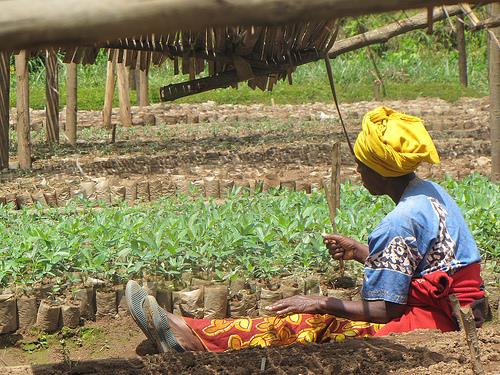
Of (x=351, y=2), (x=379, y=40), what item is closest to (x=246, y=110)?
(x=379, y=40)

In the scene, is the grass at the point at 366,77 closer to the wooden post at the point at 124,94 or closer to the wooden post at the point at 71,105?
the wooden post at the point at 124,94

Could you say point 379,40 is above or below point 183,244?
above

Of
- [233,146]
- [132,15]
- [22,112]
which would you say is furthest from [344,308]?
[233,146]

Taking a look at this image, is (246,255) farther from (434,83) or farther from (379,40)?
(434,83)

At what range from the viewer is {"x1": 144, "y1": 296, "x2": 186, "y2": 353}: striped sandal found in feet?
15.2

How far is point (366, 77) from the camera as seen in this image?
22.0 meters

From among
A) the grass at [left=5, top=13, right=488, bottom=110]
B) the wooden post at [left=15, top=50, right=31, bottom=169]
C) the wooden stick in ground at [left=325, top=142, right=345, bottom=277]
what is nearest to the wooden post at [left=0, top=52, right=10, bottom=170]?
the wooden post at [left=15, top=50, right=31, bottom=169]

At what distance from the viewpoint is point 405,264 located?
4297 millimetres

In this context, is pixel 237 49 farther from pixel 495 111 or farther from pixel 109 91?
pixel 109 91

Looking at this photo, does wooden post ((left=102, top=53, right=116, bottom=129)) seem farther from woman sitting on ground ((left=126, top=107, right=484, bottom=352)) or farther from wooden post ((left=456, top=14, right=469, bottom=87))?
woman sitting on ground ((left=126, top=107, right=484, bottom=352))

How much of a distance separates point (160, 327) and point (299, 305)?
2.25 ft

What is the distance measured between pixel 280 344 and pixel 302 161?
21.4ft

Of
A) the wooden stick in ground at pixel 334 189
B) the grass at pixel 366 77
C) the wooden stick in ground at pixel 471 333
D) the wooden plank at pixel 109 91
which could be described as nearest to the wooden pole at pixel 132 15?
the wooden stick in ground at pixel 471 333

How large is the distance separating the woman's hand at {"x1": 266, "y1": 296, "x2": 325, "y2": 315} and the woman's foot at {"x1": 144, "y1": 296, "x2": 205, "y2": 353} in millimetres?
504
